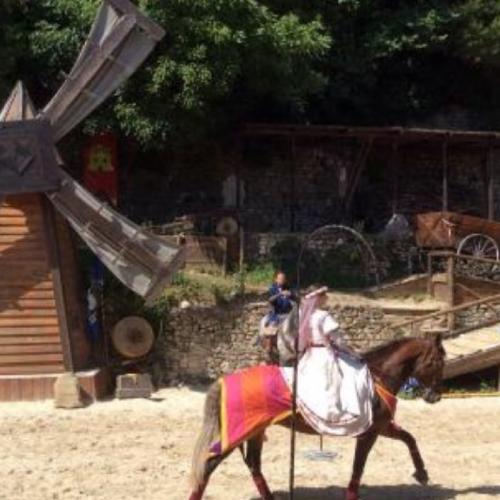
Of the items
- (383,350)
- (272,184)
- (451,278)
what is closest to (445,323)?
(451,278)

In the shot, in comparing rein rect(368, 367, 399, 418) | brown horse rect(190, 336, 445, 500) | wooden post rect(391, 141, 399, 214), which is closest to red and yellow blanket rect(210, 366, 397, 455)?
brown horse rect(190, 336, 445, 500)

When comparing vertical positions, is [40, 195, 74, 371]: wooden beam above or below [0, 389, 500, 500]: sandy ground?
above

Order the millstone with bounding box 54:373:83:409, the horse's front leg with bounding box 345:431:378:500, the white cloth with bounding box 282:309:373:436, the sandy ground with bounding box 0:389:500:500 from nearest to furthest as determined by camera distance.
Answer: the white cloth with bounding box 282:309:373:436, the horse's front leg with bounding box 345:431:378:500, the sandy ground with bounding box 0:389:500:500, the millstone with bounding box 54:373:83:409

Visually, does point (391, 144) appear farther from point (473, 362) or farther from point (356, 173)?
point (473, 362)

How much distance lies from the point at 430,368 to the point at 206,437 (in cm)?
232

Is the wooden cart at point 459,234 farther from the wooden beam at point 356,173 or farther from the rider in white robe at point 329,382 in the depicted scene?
the rider in white robe at point 329,382

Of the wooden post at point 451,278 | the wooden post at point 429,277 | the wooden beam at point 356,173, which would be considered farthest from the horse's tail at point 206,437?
the wooden beam at point 356,173

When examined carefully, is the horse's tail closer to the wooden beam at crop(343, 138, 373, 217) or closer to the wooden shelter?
the wooden shelter

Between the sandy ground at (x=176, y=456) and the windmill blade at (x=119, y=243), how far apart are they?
1951mm

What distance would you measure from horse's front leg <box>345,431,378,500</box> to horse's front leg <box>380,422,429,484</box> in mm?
540

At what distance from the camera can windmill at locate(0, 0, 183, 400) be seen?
52.1 ft

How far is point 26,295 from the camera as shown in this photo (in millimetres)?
16078

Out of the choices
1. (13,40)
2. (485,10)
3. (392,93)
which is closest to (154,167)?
(13,40)

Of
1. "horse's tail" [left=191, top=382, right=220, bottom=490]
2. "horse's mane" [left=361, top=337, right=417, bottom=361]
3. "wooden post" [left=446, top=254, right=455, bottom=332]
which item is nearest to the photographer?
"horse's tail" [left=191, top=382, right=220, bottom=490]
